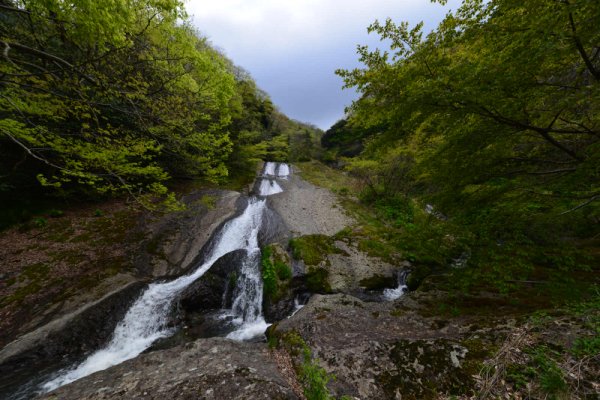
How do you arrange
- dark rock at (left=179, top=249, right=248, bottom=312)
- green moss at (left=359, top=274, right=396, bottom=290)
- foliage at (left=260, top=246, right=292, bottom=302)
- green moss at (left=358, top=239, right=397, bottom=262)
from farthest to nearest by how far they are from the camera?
green moss at (left=358, top=239, right=397, bottom=262) < green moss at (left=359, top=274, right=396, bottom=290) < foliage at (left=260, top=246, right=292, bottom=302) < dark rock at (left=179, top=249, right=248, bottom=312)

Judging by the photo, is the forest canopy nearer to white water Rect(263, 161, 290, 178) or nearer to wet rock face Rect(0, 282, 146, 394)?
wet rock face Rect(0, 282, 146, 394)

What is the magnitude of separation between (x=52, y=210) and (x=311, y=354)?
12.2 meters

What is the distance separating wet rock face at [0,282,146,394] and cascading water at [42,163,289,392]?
31 centimetres

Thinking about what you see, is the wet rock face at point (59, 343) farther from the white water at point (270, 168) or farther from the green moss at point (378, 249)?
the white water at point (270, 168)

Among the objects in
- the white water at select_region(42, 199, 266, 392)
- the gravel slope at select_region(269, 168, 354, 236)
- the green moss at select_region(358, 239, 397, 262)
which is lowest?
the white water at select_region(42, 199, 266, 392)

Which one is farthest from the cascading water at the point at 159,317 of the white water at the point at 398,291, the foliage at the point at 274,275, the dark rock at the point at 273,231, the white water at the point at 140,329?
the white water at the point at 398,291

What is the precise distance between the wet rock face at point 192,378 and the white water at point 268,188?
42.4ft

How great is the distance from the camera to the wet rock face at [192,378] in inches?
146

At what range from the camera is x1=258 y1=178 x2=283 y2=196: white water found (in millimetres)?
17812

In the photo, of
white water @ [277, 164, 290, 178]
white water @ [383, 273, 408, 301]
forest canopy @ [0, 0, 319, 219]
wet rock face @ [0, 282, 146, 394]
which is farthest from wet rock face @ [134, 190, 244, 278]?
white water @ [277, 164, 290, 178]

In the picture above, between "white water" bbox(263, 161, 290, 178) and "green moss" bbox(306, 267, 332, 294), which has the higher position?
"white water" bbox(263, 161, 290, 178)

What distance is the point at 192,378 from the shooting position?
407 centimetres

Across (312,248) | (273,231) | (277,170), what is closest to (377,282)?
(312,248)

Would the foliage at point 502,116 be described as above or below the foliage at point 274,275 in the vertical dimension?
above
